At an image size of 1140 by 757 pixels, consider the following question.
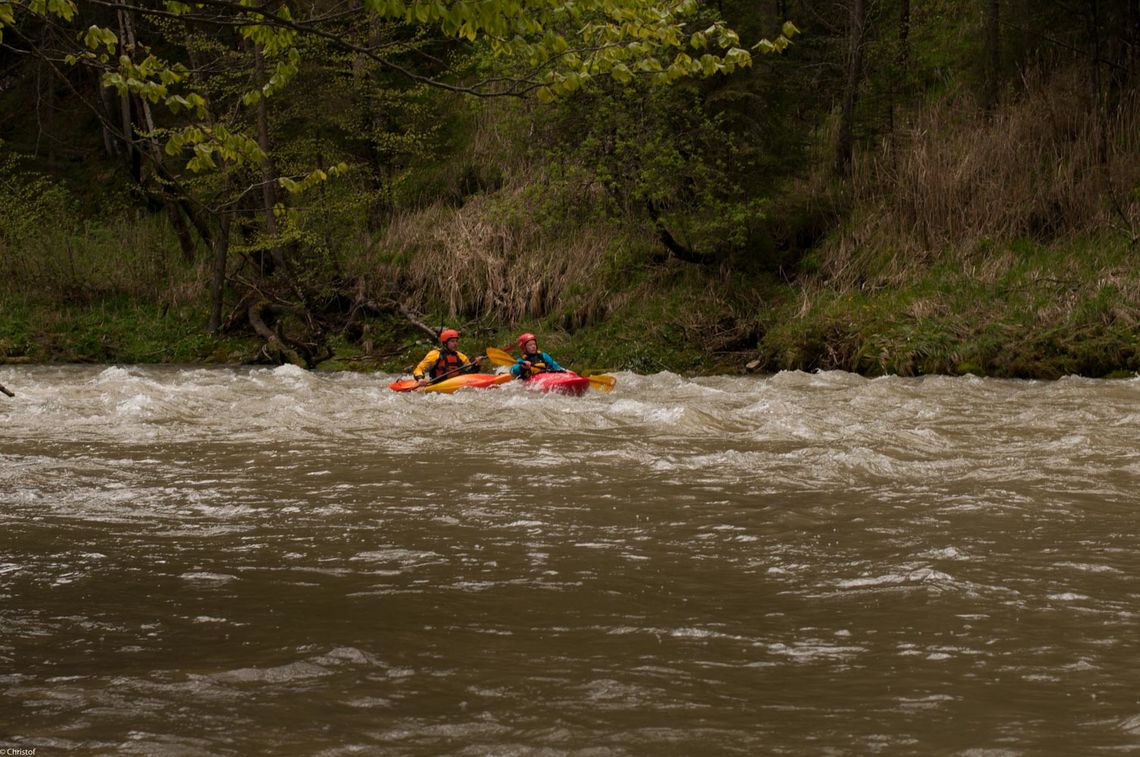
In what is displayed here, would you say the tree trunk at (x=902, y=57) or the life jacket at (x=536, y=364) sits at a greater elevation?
the tree trunk at (x=902, y=57)

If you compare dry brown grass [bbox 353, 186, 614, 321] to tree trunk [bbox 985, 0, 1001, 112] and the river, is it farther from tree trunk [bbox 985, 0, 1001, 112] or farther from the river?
the river

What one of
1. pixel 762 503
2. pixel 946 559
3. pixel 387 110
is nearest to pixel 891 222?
pixel 387 110

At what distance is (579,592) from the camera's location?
4473 mm

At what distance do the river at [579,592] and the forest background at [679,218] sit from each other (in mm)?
5929

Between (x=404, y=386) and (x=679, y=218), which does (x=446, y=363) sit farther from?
(x=679, y=218)

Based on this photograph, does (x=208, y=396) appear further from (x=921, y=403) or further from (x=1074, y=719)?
(x=1074, y=719)

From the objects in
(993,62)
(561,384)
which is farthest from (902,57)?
(561,384)

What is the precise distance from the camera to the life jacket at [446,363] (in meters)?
14.4

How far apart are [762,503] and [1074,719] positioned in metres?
3.11

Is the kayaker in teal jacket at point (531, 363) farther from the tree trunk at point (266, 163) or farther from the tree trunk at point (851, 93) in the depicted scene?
the tree trunk at point (851, 93)

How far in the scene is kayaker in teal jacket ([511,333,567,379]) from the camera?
1346 centimetres

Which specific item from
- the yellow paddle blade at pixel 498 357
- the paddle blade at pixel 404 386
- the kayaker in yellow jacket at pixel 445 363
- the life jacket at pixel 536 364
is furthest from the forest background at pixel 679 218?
the paddle blade at pixel 404 386

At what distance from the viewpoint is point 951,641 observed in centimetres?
378

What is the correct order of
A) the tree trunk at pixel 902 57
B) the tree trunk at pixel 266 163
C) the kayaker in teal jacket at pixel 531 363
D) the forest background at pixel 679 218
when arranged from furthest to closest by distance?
the tree trunk at pixel 902 57 → the tree trunk at pixel 266 163 → the forest background at pixel 679 218 → the kayaker in teal jacket at pixel 531 363
